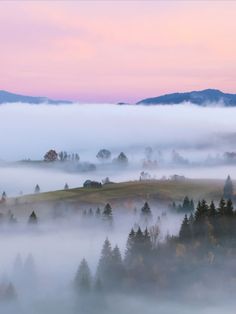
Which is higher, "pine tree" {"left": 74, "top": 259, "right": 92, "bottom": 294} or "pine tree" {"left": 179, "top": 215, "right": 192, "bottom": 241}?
"pine tree" {"left": 179, "top": 215, "right": 192, "bottom": 241}

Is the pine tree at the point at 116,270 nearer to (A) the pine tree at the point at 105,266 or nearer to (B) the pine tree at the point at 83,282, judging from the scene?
(A) the pine tree at the point at 105,266

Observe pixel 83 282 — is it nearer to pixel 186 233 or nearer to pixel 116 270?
pixel 116 270

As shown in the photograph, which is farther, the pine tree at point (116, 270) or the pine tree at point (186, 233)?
the pine tree at point (186, 233)

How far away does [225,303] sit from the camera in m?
137

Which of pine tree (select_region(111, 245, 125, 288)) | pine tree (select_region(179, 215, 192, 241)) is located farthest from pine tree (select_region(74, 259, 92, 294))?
pine tree (select_region(179, 215, 192, 241))

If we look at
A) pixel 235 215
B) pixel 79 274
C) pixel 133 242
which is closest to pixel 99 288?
pixel 79 274

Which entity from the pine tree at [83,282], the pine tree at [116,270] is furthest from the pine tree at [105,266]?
the pine tree at [83,282]

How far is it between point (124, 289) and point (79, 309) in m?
15.3

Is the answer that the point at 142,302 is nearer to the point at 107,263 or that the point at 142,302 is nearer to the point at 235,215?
the point at 107,263

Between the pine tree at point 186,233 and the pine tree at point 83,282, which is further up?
the pine tree at point 186,233

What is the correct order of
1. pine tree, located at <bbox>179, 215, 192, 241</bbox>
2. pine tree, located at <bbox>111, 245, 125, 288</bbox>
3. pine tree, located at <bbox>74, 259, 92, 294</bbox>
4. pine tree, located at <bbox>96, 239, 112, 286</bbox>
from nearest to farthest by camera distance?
pine tree, located at <bbox>74, 259, 92, 294</bbox> < pine tree, located at <bbox>96, 239, 112, 286</bbox> < pine tree, located at <bbox>111, 245, 125, 288</bbox> < pine tree, located at <bbox>179, 215, 192, 241</bbox>

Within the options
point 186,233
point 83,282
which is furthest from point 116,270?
point 186,233

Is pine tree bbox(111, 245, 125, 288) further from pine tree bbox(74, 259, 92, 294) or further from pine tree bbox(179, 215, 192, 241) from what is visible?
pine tree bbox(179, 215, 192, 241)

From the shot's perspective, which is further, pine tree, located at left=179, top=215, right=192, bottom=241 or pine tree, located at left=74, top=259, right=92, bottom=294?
pine tree, located at left=179, top=215, right=192, bottom=241
